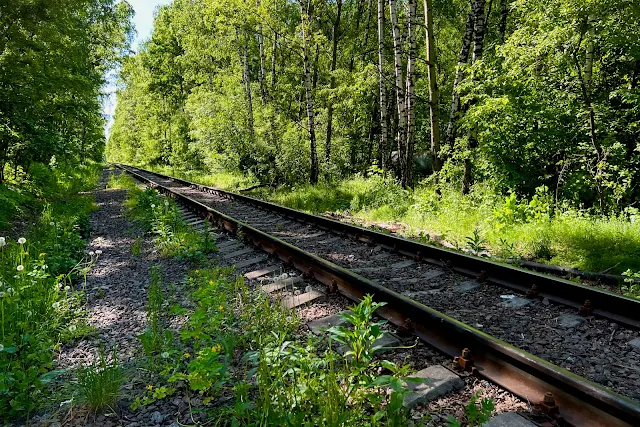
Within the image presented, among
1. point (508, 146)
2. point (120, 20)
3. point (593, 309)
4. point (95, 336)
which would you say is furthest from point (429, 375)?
point (120, 20)

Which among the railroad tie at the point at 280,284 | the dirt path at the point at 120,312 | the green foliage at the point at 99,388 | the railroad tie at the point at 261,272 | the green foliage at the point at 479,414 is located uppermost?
the green foliage at the point at 479,414

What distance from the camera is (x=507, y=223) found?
7.37 m

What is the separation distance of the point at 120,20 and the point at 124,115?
1420 inches

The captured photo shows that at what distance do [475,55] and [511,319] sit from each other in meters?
8.42

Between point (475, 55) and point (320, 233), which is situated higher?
point (475, 55)

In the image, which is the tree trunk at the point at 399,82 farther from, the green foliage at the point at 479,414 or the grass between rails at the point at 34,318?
the green foliage at the point at 479,414

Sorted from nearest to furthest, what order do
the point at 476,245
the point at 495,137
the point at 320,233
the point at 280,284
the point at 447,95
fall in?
the point at 280,284, the point at 476,245, the point at 320,233, the point at 495,137, the point at 447,95

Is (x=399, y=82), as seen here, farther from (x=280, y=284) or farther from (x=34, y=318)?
(x=34, y=318)

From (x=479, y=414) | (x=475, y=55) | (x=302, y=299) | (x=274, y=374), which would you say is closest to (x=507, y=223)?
(x=302, y=299)

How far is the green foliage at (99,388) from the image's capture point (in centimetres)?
267

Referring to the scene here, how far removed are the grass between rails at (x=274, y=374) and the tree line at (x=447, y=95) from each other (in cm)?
735

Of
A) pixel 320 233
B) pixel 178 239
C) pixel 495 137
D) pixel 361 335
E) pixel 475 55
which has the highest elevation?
pixel 475 55

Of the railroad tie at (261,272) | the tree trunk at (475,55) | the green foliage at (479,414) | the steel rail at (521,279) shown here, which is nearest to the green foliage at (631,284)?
the steel rail at (521,279)

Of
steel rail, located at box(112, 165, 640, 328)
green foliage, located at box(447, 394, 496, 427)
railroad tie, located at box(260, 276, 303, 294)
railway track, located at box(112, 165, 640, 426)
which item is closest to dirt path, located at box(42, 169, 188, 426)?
railroad tie, located at box(260, 276, 303, 294)
